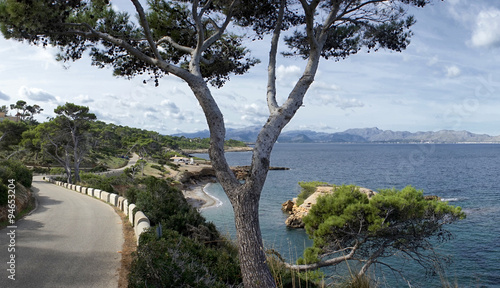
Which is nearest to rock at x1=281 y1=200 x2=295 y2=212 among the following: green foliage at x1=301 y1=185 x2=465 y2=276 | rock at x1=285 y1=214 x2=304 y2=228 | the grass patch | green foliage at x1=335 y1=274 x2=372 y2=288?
rock at x1=285 y1=214 x2=304 y2=228

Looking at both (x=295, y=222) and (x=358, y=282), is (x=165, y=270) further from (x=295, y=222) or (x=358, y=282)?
(x=295, y=222)

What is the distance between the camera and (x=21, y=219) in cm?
1161

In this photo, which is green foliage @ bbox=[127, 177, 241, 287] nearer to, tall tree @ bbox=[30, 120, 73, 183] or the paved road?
the paved road

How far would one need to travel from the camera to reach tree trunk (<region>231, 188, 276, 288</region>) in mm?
5477

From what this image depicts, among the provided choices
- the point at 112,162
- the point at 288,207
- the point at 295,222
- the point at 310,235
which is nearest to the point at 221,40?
the point at 310,235

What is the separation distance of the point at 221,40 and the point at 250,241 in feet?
16.4

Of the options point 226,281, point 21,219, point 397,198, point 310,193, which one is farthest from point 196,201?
point 226,281

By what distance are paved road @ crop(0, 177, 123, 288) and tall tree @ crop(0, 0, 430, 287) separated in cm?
263

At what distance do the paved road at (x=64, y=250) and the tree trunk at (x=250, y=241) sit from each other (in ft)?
7.40

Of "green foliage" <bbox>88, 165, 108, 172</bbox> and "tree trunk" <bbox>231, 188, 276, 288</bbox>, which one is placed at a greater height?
"tree trunk" <bbox>231, 188, 276, 288</bbox>

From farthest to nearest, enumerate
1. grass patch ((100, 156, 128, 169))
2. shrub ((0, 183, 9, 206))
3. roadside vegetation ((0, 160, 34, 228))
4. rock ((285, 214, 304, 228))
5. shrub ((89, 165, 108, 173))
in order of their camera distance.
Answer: grass patch ((100, 156, 128, 169)) < shrub ((89, 165, 108, 173)) < rock ((285, 214, 304, 228)) < shrub ((0, 183, 9, 206)) < roadside vegetation ((0, 160, 34, 228))

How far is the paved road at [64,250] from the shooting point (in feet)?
19.2

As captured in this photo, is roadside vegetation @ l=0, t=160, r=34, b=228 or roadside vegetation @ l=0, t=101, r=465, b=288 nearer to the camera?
roadside vegetation @ l=0, t=101, r=465, b=288

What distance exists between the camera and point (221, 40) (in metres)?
8.41
